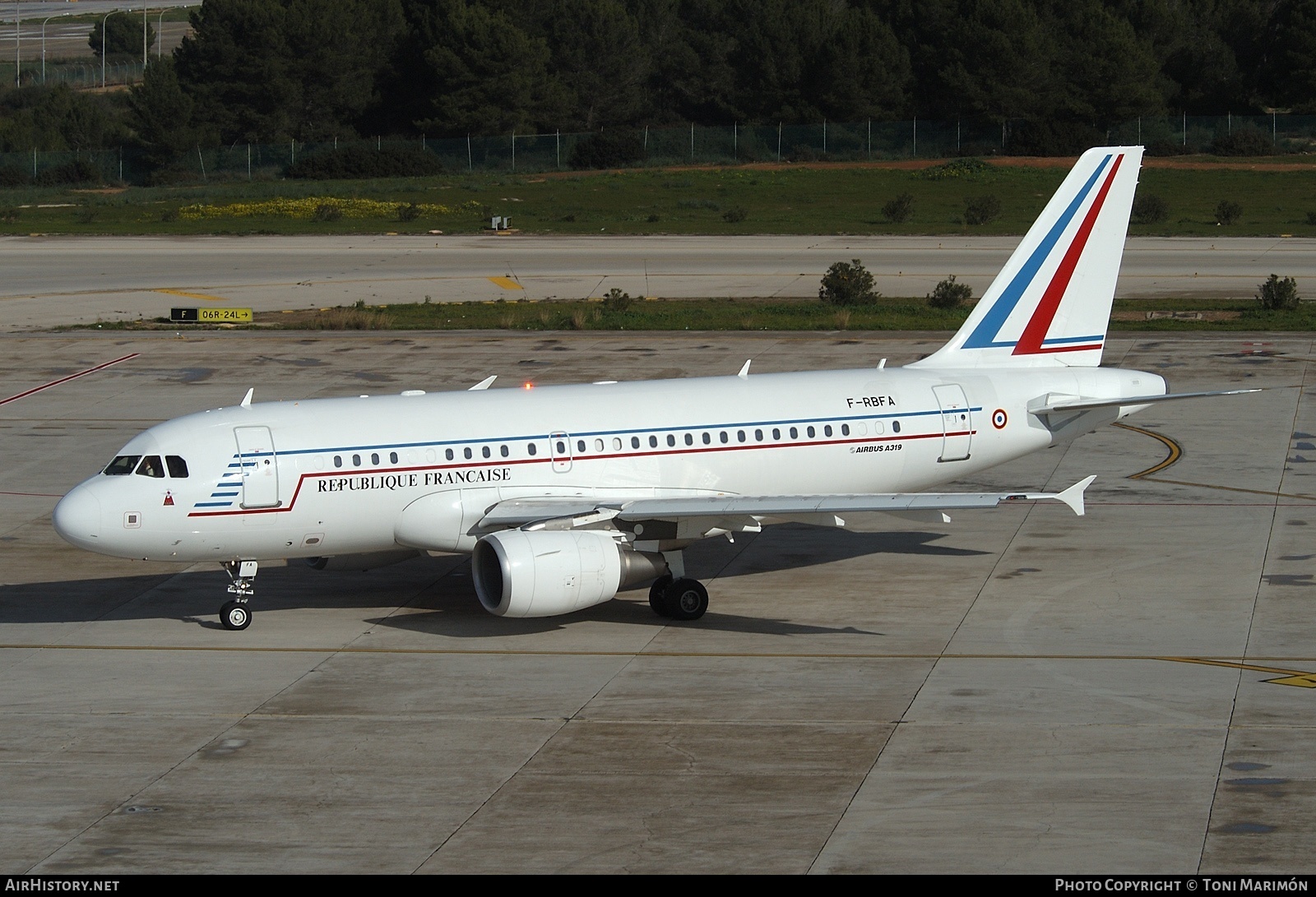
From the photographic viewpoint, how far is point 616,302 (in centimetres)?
6525

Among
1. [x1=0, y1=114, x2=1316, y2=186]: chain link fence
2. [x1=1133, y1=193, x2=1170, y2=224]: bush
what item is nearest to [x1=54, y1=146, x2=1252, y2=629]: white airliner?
[x1=1133, y1=193, x2=1170, y2=224]: bush

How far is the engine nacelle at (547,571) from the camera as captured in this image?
1023 inches

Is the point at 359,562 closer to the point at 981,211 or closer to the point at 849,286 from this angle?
the point at 849,286

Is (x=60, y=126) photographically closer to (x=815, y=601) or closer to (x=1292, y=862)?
(x=815, y=601)

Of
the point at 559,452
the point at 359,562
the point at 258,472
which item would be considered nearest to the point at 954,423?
the point at 559,452

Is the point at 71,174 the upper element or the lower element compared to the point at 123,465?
upper

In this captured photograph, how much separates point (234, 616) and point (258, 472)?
276cm

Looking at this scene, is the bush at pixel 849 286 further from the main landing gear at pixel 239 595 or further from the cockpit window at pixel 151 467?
the cockpit window at pixel 151 467

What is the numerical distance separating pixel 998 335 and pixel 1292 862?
664 inches

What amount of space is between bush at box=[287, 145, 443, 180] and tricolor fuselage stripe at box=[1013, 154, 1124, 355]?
10291cm

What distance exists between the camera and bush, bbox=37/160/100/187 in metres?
136

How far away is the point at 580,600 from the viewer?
87.2ft

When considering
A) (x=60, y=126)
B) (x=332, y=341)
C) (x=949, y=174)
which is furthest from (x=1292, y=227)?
(x=60, y=126)

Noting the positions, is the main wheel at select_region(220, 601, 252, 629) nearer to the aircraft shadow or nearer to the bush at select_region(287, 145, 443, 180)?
the aircraft shadow
